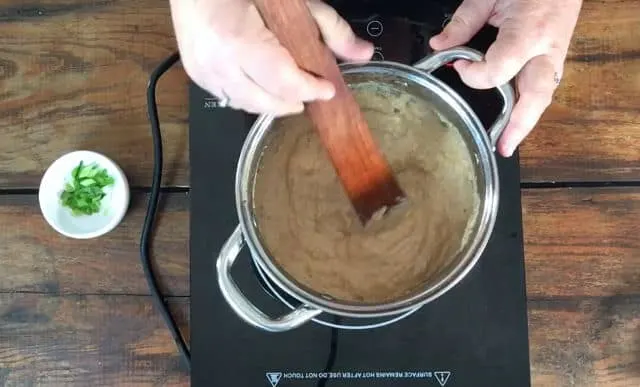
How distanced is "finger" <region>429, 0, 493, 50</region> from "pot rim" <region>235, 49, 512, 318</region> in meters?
0.04

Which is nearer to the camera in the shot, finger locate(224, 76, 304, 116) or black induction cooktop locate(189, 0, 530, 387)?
finger locate(224, 76, 304, 116)

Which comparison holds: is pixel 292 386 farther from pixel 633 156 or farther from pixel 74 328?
pixel 633 156

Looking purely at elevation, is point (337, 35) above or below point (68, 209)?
above

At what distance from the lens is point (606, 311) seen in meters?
0.81

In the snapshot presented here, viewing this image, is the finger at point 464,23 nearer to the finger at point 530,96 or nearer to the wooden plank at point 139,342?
the finger at point 530,96

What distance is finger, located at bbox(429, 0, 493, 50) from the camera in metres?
0.75

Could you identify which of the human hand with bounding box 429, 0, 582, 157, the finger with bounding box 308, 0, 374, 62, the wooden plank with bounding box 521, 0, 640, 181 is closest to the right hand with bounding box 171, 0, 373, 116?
the finger with bounding box 308, 0, 374, 62

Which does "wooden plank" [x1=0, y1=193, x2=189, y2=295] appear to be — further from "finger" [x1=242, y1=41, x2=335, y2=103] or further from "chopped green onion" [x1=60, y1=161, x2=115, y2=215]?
"finger" [x1=242, y1=41, x2=335, y2=103]

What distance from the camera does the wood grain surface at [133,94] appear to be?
834 millimetres

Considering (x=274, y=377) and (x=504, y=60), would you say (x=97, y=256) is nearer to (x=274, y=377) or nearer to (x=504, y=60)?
(x=274, y=377)

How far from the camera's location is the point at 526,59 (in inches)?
28.0

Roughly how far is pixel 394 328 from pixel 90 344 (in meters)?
0.32

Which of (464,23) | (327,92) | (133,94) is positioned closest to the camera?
(327,92)

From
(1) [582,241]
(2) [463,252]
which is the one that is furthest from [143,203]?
(1) [582,241]
